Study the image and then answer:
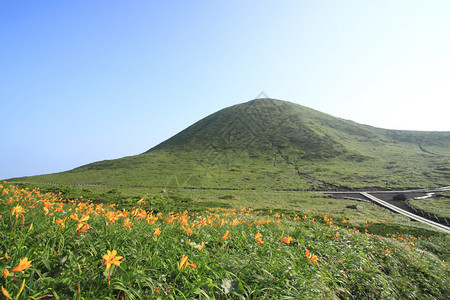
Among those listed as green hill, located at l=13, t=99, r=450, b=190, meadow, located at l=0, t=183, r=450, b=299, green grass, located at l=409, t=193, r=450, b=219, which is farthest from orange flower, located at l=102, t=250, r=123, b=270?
green hill, located at l=13, t=99, r=450, b=190

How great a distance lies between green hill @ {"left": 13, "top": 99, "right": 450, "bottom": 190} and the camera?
2867 inches

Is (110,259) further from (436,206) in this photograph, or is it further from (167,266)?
(436,206)

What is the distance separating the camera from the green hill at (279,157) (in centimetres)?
7281

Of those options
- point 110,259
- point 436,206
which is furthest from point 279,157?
point 110,259

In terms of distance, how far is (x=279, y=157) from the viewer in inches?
4311

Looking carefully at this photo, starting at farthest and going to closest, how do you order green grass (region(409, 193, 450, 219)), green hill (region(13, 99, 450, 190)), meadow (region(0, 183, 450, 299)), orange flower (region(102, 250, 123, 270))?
green hill (region(13, 99, 450, 190)), green grass (region(409, 193, 450, 219)), meadow (region(0, 183, 450, 299)), orange flower (region(102, 250, 123, 270))

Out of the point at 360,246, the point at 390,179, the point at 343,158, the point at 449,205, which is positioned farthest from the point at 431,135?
the point at 360,246

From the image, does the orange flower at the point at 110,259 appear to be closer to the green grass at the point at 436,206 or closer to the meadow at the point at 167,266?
the meadow at the point at 167,266

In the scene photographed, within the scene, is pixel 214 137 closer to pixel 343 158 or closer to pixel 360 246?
pixel 343 158

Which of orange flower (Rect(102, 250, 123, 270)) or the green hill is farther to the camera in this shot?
the green hill

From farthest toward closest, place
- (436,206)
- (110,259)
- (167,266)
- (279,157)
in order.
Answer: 1. (279,157)
2. (436,206)
3. (167,266)
4. (110,259)

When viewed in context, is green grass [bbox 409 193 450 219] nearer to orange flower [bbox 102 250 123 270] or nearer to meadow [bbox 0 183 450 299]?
meadow [bbox 0 183 450 299]

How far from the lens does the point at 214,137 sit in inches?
5438

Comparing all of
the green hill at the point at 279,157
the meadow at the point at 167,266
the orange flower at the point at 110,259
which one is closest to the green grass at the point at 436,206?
the green hill at the point at 279,157
